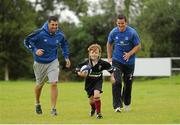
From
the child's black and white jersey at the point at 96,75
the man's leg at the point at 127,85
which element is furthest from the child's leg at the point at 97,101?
the man's leg at the point at 127,85

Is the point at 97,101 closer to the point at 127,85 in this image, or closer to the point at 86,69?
the point at 86,69

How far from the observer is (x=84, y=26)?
210 ft

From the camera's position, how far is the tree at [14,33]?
66500mm

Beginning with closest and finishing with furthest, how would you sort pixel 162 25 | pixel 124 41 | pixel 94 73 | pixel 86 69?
pixel 86 69, pixel 94 73, pixel 124 41, pixel 162 25

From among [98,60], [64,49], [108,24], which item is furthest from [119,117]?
[108,24]

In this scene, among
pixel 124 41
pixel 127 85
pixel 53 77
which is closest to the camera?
pixel 53 77

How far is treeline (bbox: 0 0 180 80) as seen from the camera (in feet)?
183

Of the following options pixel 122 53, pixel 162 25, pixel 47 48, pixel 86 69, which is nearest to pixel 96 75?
pixel 86 69

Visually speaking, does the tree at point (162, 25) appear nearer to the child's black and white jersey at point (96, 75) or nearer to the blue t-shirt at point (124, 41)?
the blue t-shirt at point (124, 41)

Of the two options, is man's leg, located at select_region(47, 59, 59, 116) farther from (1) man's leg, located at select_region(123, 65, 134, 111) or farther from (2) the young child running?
(1) man's leg, located at select_region(123, 65, 134, 111)

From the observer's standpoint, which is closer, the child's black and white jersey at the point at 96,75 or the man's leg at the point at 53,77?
the child's black and white jersey at the point at 96,75

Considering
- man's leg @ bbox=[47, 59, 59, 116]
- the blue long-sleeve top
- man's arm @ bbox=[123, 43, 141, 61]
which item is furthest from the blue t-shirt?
man's leg @ bbox=[47, 59, 59, 116]

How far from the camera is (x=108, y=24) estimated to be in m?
64.1

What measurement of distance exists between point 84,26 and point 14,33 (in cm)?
757
